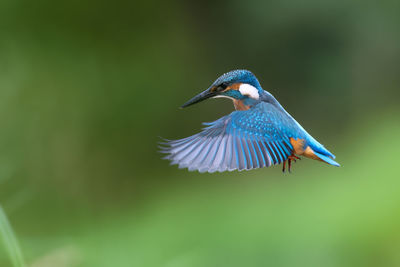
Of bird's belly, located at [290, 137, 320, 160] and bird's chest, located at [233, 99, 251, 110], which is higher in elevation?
bird's chest, located at [233, 99, 251, 110]

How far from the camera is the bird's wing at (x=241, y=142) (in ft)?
2.19

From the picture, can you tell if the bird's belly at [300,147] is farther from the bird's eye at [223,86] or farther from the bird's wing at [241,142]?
the bird's eye at [223,86]

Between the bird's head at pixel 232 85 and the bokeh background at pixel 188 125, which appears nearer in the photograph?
Result: the bird's head at pixel 232 85

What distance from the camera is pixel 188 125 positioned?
3.91 meters

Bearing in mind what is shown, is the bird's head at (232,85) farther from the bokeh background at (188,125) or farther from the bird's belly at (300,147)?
the bokeh background at (188,125)

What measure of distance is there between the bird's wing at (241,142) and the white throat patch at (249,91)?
0.05 ft

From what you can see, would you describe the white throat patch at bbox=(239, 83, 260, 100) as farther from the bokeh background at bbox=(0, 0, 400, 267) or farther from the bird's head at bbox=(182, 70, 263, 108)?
the bokeh background at bbox=(0, 0, 400, 267)

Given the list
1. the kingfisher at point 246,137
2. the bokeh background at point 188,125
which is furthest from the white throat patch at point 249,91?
the bokeh background at point 188,125

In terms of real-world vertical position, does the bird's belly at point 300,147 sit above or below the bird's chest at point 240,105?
below

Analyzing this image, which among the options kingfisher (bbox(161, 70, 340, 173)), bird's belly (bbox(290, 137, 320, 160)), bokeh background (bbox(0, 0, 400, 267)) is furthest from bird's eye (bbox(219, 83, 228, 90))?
bokeh background (bbox(0, 0, 400, 267))

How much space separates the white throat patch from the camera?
693mm

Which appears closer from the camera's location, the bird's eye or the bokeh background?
the bird's eye
